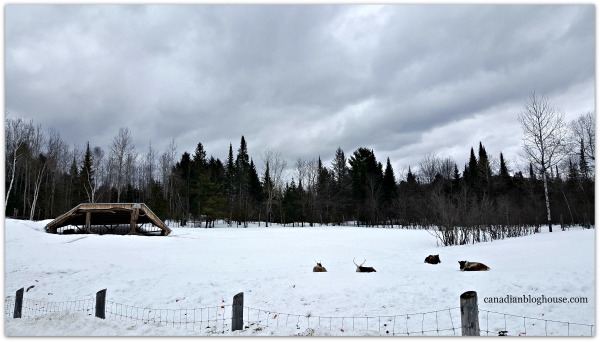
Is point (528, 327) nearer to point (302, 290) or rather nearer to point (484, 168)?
point (302, 290)

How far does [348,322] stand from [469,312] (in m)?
2.22

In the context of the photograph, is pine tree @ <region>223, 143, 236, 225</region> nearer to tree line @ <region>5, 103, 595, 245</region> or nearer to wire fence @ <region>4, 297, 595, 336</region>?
tree line @ <region>5, 103, 595, 245</region>

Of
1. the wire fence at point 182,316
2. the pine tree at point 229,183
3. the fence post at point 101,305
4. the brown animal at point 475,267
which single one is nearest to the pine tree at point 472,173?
the pine tree at point 229,183

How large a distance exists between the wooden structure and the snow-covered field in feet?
19.3

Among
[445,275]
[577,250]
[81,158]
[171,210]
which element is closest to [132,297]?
[445,275]

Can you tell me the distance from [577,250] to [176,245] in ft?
50.4

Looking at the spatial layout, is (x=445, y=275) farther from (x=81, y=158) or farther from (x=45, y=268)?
(x=81, y=158)

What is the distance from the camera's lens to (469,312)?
161 inches

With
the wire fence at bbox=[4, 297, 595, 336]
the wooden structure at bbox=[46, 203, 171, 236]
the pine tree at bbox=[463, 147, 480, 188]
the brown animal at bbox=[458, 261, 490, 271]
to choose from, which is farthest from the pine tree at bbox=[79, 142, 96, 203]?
the pine tree at bbox=[463, 147, 480, 188]

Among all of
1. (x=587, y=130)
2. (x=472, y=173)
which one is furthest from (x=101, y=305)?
(x=472, y=173)

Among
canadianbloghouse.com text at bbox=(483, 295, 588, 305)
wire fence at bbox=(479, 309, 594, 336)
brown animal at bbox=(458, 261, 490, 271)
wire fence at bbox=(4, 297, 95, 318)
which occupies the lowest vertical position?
wire fence at bbox=(4, 297, 95, 318)

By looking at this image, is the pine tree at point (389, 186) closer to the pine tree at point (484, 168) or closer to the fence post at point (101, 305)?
the pine tree at point (484, 168)

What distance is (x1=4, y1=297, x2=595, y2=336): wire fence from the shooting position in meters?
4.93

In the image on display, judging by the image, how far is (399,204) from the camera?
144ft
